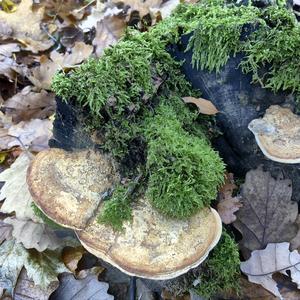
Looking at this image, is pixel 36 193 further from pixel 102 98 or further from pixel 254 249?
pixel 254 249

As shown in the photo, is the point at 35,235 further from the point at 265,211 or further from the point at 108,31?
the point at 108,31

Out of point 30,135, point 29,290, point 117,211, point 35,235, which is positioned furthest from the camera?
point 30,135

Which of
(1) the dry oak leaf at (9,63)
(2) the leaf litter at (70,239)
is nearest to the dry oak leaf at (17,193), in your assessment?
(2) the leaf litter at (70,239)

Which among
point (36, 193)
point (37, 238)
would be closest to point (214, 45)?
point (36, 193)

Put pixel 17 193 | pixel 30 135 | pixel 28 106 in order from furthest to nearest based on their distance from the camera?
1. pixel 28 106
2. pixel 30 135
3. pixel 17 193

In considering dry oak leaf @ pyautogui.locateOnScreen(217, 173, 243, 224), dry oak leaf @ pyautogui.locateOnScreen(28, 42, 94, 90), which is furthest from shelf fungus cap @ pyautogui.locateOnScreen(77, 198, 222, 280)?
dry oak leaf @ pyautogui.locateOnScreen(28, 42, 94, 90)

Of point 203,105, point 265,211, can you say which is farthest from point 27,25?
point 265,211
